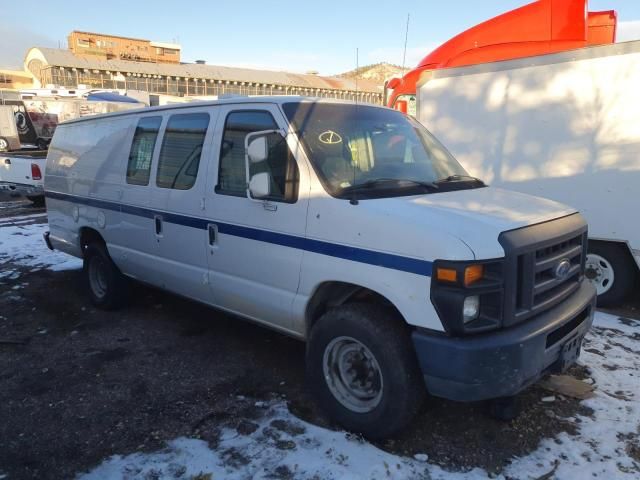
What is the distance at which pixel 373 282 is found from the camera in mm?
3033

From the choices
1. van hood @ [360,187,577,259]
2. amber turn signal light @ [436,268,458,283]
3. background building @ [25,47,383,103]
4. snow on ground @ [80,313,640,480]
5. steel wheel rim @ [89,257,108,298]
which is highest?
background building @ [25,47,383,103]

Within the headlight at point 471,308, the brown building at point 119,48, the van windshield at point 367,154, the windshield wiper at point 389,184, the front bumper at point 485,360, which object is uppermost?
the brown building at point 119,48

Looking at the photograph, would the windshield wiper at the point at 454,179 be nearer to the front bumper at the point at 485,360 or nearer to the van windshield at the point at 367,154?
the van windshield at the point at 367,154

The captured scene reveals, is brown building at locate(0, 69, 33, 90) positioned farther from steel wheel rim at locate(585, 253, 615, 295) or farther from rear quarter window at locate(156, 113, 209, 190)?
steel wheel rim at locate(585, 253, 615, 295)

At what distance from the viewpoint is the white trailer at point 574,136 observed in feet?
17.5

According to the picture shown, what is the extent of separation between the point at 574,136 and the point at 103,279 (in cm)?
552

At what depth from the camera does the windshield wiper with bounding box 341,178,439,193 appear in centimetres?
335

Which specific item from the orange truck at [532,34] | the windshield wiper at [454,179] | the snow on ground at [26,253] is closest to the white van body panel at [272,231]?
the windshield wiper at [454,179]

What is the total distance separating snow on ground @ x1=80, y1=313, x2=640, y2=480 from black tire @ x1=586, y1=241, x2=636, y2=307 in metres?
2.41

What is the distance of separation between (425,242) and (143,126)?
3.34 m

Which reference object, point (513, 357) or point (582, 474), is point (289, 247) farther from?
point (582, 474)

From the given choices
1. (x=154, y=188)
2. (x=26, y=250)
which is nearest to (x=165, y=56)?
(x=26, y=250)

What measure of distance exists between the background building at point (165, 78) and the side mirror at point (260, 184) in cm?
4128

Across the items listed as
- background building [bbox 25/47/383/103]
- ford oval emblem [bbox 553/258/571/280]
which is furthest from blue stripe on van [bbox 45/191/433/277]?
background building [bbox 25/47/383/103]
